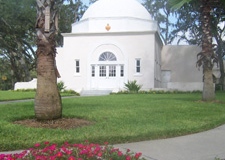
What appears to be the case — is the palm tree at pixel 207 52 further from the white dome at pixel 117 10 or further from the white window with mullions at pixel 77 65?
the white window with mullions at pixel 77 65

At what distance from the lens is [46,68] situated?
28.0 feet

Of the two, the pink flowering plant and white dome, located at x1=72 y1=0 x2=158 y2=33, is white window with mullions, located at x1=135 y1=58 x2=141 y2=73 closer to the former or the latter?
white dome, located at x1=72 y1=0 x2=158 y2=33

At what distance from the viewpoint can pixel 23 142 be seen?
21.6 feet

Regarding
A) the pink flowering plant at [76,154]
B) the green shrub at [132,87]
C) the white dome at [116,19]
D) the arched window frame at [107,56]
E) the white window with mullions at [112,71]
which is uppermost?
the white dome at [116,19]

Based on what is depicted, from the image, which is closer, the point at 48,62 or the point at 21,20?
the point at 48,62

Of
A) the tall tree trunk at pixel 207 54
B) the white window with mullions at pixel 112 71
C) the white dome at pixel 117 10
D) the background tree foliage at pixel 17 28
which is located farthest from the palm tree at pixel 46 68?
the background tree foliage at pixel 17 28

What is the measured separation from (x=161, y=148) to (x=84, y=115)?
409 cm

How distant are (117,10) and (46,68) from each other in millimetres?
25320

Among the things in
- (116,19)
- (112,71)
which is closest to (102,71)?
(112,71)

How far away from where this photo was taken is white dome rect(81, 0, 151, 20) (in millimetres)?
32500

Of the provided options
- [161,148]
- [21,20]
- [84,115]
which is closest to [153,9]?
[21,20]

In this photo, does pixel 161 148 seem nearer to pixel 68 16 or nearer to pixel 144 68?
pixel 144 68

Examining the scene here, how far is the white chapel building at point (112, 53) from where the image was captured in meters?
30.0

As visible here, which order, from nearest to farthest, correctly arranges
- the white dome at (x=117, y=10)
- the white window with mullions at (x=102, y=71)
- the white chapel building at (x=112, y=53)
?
the white chapel building at (x=112, y=53), the white window with mullions at (x=102, y=71), the white dome at (x=117, y=10)
